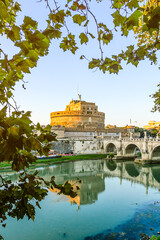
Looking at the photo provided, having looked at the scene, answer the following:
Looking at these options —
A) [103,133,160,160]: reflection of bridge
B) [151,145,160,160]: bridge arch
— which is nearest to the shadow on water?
[103,133,160,160]: reflection of bridge

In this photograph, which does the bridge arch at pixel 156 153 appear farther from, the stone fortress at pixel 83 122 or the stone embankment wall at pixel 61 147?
the stone embankment wall at pixel 61 147

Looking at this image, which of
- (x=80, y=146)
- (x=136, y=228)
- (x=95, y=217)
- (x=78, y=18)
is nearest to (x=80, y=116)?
(x=80, y=146)

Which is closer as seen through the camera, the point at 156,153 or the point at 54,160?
the point at 54,160

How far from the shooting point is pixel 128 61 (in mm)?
2551

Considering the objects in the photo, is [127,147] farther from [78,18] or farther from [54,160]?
[78,18]

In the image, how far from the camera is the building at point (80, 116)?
48219 mm

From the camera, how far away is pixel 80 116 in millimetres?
48344

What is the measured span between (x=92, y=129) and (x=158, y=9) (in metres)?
41.3

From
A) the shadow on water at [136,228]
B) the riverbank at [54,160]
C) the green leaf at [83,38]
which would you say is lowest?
the shadow on water at [136,228]

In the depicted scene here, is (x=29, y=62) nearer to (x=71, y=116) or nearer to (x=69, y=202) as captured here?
(x=69, y=202)

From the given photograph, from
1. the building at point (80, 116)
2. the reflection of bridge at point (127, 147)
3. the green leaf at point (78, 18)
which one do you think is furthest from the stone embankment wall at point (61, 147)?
the green leaf at point (78, 18)

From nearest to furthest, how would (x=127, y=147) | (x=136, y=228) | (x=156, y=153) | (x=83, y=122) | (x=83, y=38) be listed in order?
(x=83, y=38) < (x=136, y=228) < (x=156, y=153) < (x=127, y=147) < (x=83, y=122)

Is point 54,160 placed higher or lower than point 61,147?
lower

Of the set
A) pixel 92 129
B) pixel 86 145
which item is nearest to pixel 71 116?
pixel 92 129
